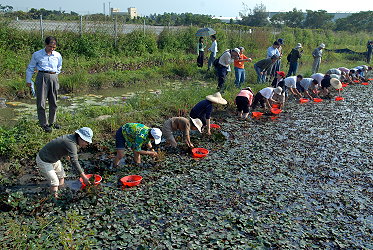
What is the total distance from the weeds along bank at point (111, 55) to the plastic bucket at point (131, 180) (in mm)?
6567

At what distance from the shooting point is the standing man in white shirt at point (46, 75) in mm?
6379

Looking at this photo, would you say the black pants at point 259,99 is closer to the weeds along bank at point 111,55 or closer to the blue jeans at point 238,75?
the blue jeans at point 238,75

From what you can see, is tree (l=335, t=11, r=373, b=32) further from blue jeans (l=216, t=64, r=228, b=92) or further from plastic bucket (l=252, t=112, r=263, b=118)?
plastic bucket (l=252, t=112, r=263, b=118)

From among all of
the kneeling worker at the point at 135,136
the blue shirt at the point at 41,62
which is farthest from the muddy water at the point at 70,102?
the kneeling worker at the point at 135,136

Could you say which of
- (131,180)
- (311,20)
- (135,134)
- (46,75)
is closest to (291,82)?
(135,134)

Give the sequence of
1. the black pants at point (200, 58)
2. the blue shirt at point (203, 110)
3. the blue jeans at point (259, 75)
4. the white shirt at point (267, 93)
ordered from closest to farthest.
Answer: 1. the blue shirt at point (203, 110)
2. the white shirt at point (267, 93)
3. the blue jeans at point (259, 75)
4. the black pants at point (200, 58)

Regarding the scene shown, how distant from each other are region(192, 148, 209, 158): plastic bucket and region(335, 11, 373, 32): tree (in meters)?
50.8

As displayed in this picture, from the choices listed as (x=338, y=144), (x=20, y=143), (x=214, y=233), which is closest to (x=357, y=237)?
(x=214, y=233)

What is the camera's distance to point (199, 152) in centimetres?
656

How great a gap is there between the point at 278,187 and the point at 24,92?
27.0ft

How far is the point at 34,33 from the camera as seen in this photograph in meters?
13.5

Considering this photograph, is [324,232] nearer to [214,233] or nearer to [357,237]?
[357,237]

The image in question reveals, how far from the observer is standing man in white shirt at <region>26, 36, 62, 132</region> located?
20.9 feet

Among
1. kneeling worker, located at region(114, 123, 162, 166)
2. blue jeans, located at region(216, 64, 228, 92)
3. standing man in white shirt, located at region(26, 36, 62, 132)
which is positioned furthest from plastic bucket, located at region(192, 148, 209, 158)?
blue jeans, located at region(216, 64, 228, 92)
